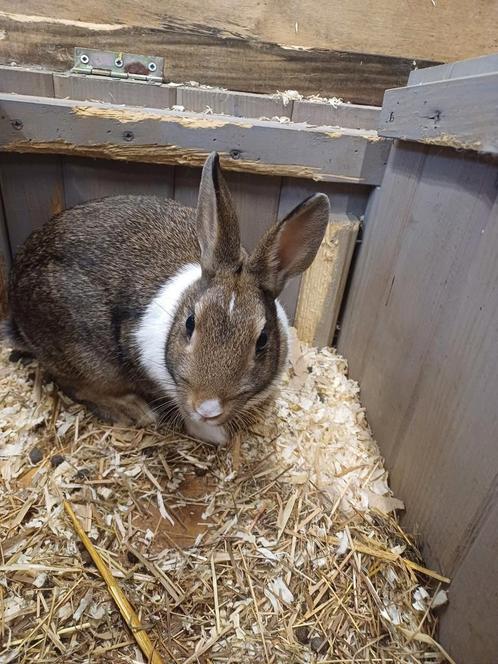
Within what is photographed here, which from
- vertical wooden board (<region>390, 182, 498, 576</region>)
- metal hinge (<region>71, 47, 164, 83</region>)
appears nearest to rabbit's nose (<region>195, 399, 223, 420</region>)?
vertical wooden board (<region>390, 182, 498, 576</region>)

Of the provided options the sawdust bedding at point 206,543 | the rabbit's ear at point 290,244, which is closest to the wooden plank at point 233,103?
the rabbit's ear at point 290,244

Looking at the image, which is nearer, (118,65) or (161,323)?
(161,323)

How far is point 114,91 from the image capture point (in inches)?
95.3

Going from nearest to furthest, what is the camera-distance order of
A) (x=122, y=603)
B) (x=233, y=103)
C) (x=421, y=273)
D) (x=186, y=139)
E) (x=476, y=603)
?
(x=476, y=603) → (x=122, y=603) → (x=421, y=273) → (x=186, y=139) → (x=233, y=103)

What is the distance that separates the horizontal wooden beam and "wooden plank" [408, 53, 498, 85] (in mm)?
372

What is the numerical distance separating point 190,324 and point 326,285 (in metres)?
1.16

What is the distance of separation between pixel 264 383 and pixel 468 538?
2.92ft

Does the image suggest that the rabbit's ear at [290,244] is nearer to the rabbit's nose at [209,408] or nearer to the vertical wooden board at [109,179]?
the rabbit's nose at [209,408]

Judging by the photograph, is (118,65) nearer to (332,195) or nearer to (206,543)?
(332,195)

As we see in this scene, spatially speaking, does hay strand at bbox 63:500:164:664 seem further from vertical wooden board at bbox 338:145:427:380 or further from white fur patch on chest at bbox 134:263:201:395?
vertical wooden board at bbox 338:145:427:380

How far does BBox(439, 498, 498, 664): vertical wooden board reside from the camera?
4.63ft

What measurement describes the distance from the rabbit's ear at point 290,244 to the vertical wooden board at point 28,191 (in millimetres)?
1311

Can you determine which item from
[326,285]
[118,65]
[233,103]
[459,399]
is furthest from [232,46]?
[459,399]

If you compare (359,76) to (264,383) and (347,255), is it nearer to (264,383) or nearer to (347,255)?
(347,255)
